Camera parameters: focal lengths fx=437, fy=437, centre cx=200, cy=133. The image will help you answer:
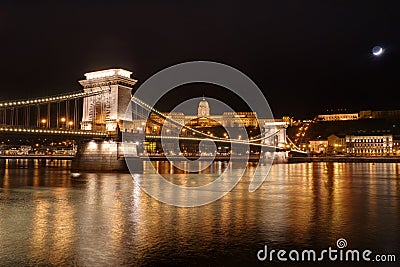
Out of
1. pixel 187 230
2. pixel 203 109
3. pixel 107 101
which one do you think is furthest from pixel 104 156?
pixel 203 109

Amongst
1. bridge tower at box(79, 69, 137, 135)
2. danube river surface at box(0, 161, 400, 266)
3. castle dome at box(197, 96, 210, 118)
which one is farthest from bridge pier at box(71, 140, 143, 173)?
castle dome at box(197, 96, 210, 118)

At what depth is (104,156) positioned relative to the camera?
37.0 metres

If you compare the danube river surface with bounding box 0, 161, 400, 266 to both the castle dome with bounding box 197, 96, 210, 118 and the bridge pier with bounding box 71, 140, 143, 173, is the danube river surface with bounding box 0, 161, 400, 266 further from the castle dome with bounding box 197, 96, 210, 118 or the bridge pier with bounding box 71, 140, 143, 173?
the castle dome with bounding box 197, 96, 210, 118

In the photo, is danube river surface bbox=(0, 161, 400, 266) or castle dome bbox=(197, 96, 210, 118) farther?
castle dome bbox=(197, 96, 210, 118)

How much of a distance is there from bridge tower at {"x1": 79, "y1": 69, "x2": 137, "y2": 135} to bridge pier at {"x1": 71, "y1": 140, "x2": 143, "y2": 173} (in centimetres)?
266

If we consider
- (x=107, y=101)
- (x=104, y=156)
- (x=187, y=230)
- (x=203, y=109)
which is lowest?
(x=187, y=230)

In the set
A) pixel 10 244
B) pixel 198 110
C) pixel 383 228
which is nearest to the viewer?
pixel 10 244

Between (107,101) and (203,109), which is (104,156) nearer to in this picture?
(107,101)

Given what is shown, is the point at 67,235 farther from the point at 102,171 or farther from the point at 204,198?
the point at 102,171

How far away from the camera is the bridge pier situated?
A: 36531mm

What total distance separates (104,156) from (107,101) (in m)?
6.59

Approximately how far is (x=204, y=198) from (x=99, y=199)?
167 inches

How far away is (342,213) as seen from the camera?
1377cm

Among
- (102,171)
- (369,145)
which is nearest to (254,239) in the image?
(102,171)
